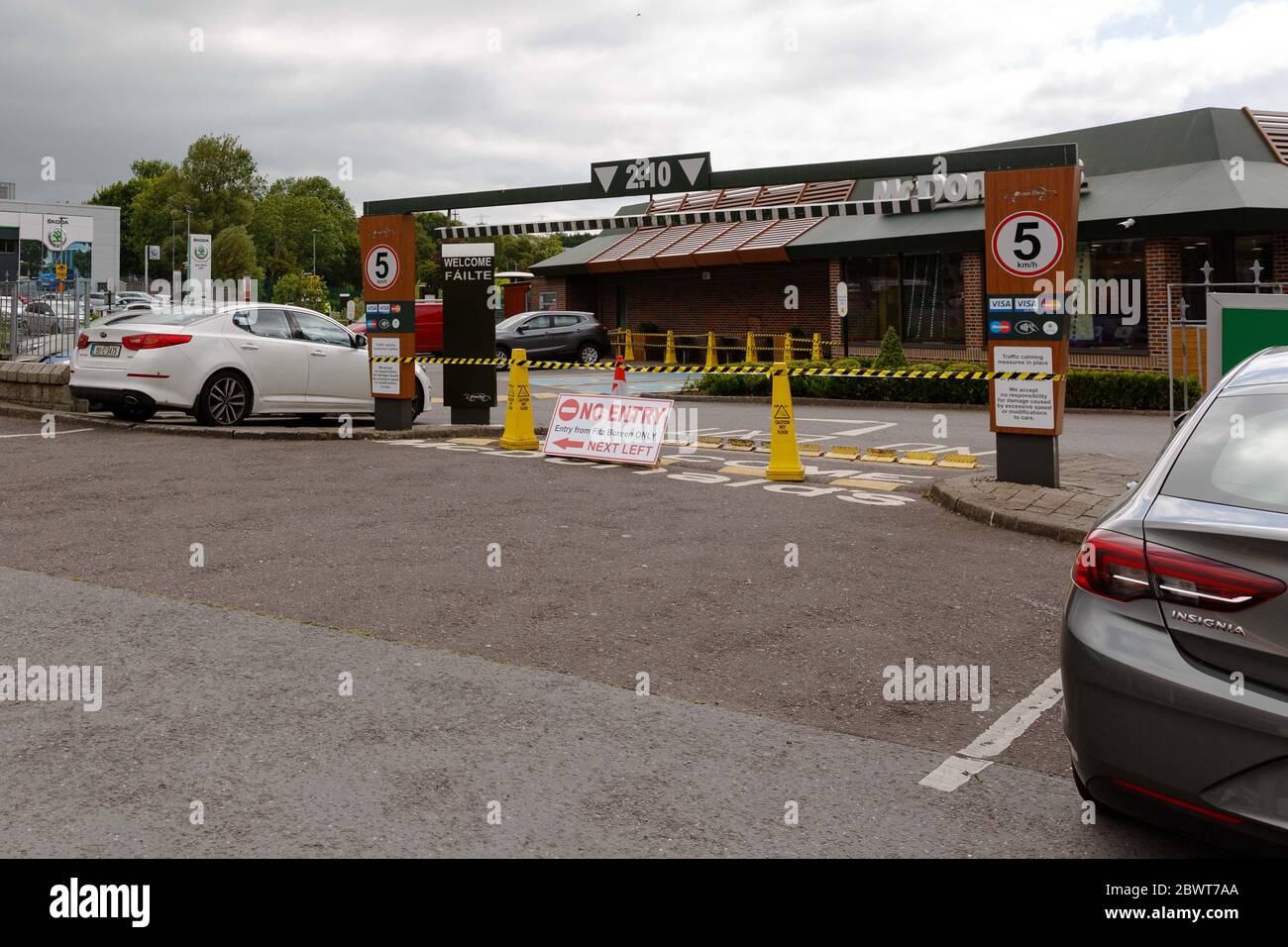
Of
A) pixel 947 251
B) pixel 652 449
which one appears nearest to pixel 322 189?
pixel 947 251

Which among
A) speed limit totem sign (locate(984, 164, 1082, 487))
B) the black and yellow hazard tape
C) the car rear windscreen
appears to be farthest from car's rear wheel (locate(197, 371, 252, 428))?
the car rear windscreen

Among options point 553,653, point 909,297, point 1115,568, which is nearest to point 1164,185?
point 909,297

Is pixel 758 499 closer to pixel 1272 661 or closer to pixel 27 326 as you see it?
pixel 1272 661

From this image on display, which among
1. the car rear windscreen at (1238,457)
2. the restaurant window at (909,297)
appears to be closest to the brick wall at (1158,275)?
the restaurant window at (909,297)

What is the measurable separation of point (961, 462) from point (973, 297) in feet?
57.6

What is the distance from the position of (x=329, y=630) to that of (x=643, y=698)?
1964 millimetres

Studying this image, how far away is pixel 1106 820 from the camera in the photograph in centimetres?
413

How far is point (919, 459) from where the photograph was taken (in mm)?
14367

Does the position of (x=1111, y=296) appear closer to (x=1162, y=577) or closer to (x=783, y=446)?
(x=783, y=446)

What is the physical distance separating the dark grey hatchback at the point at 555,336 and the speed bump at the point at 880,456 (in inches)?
800

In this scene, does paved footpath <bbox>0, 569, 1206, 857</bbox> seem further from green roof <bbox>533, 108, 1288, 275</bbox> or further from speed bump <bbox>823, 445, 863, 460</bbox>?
green roof <bbox>533, 108, 1288, 275</bbox>

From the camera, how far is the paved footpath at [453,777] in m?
3.91

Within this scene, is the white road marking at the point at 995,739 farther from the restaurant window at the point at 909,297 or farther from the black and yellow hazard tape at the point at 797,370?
the restaurant window at the point at 909,297
